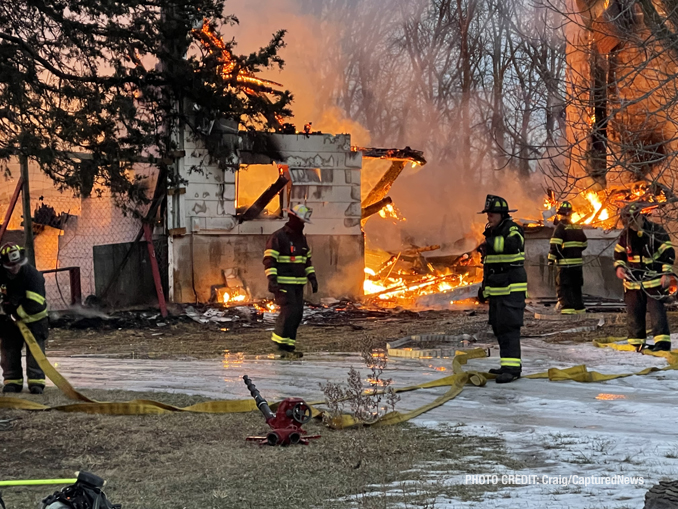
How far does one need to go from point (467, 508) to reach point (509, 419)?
2269 millimetres

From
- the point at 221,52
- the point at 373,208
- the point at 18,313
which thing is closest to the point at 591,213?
the point at 373,208

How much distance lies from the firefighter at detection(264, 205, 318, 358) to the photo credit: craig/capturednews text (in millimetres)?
5464

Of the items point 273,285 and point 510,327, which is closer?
point 510,327

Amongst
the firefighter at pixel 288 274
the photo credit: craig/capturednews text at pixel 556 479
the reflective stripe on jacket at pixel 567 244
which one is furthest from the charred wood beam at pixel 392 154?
the photo credit: craig/capturednews text at pixel 556 479

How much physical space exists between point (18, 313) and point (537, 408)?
4753mm

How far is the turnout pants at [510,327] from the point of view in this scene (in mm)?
7617

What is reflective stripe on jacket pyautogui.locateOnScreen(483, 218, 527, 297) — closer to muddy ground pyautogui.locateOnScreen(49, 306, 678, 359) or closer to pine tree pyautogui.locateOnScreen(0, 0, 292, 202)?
muddy ground pyautogui.locateOnScreen(49, 306, 678, 359)

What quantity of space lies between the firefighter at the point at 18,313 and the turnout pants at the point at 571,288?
8928 mm

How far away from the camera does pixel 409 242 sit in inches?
1189

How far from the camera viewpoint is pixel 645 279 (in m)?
9.02

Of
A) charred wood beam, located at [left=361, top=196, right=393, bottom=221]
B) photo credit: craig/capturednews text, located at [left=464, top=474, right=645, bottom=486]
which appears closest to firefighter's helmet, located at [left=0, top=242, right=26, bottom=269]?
photo credit: craig/capturednews text, located at [left=464, top=474, right=645, bottom=486]

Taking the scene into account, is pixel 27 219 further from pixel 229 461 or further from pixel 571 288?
pixel 229 461

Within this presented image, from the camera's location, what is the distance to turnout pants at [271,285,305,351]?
32.1 feet

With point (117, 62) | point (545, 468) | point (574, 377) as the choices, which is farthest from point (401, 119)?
point (545, 468)
